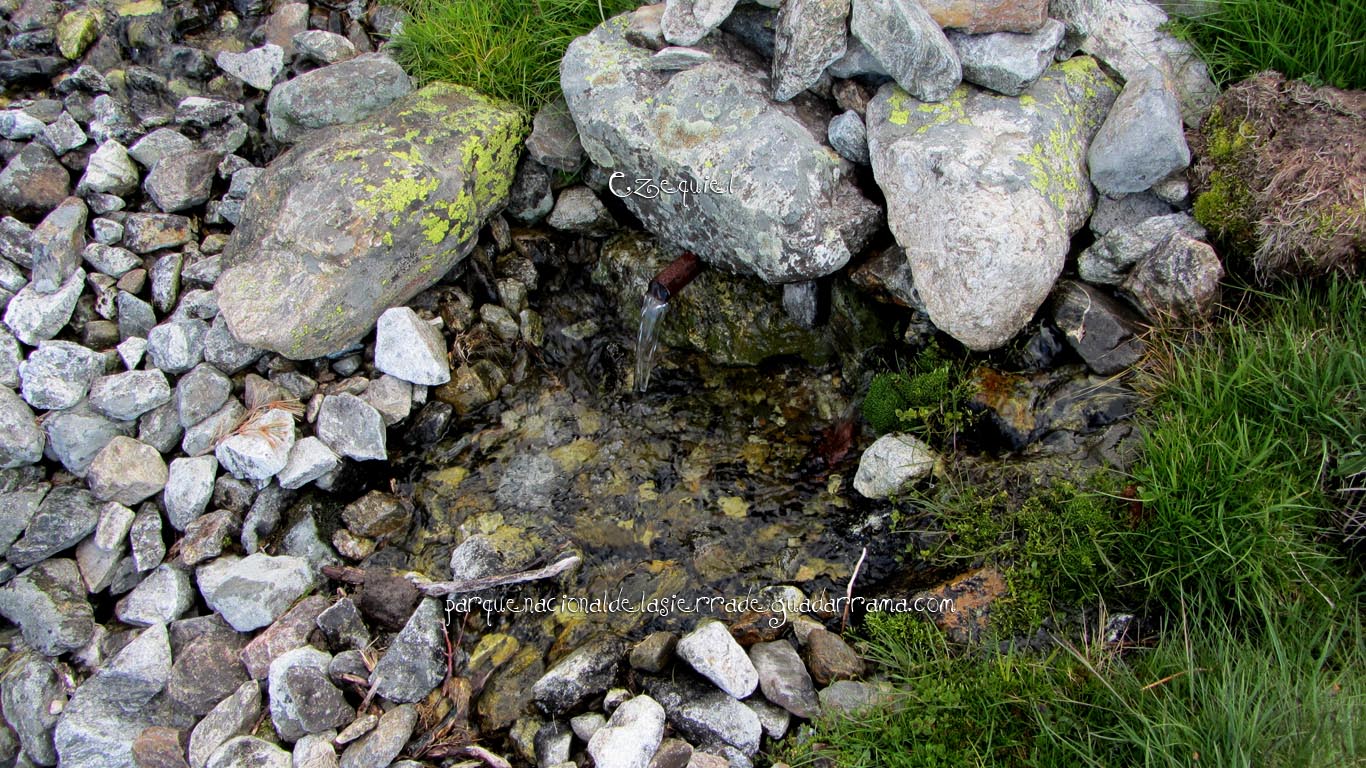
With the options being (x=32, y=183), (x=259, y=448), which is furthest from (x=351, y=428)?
(x=32, y=183)

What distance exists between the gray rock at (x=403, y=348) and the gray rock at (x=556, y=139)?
1.45m

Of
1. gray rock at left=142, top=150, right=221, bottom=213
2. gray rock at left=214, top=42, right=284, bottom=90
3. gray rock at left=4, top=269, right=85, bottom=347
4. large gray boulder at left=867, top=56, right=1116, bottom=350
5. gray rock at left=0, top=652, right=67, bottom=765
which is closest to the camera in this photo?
gray rock at left=0, top=652, right=67, bottom=765

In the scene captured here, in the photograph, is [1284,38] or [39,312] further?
[39,312]

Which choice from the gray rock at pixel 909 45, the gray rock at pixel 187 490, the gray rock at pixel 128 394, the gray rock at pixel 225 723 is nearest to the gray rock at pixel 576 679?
the gray rock at pixel 225 723

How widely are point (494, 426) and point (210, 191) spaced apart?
276 centimetres

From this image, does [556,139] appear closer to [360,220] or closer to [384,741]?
[360,220]

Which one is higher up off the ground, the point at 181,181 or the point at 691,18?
the point at 691,18

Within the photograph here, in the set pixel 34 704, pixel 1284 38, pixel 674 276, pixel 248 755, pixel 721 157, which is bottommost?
pixel 34 704

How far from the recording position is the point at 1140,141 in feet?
14.8

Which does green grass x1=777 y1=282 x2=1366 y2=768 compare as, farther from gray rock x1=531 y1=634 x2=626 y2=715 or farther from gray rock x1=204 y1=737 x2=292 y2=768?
gray rock x1=204 y1=737 x2=292 y2=768

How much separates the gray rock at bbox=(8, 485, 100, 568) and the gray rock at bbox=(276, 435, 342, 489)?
41.7 inches

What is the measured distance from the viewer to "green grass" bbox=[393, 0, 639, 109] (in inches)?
232

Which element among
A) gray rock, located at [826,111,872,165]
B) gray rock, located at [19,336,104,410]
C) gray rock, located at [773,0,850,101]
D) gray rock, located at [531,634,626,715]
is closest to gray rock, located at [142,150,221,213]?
gray rock, located at [19,336,104,410]

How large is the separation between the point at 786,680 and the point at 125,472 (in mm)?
4030
